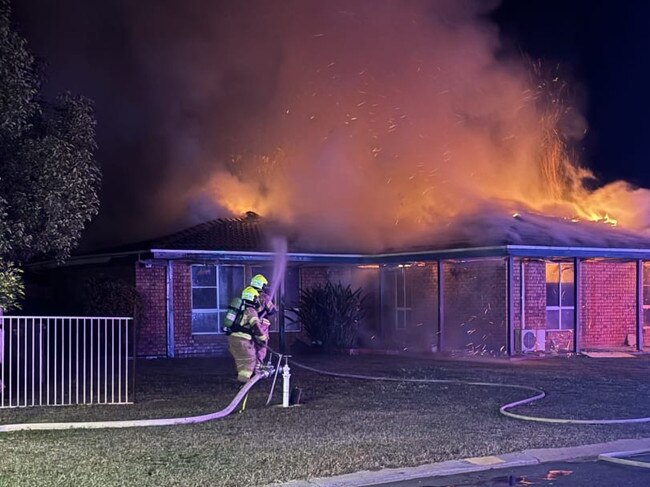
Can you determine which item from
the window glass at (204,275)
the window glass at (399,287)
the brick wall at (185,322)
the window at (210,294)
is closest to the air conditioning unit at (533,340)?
the window glass at (399,287)

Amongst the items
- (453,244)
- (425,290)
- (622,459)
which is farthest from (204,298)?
(622,459)

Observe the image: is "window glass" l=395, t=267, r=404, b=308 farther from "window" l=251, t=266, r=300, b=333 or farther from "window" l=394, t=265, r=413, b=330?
"window" l=251, t=266, r=300, b=333

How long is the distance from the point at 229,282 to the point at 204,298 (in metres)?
0.77

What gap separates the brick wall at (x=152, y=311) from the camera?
17.6 metres

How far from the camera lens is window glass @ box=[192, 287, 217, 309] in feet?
61.2

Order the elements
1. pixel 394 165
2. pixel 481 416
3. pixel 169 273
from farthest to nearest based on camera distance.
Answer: pixel 394 165
pixel 169 273
pixel 481 416

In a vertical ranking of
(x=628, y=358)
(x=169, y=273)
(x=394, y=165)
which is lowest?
(x=628, y=358)

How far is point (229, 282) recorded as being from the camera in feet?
62.4

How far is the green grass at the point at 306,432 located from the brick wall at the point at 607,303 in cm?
620

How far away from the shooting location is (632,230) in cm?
2061

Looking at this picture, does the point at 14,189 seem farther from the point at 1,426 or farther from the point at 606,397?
the point at 606,397

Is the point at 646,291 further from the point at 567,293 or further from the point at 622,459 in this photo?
the point at 622,459

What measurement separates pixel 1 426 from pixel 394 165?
17617mm

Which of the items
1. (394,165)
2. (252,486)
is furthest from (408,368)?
(394,165)
